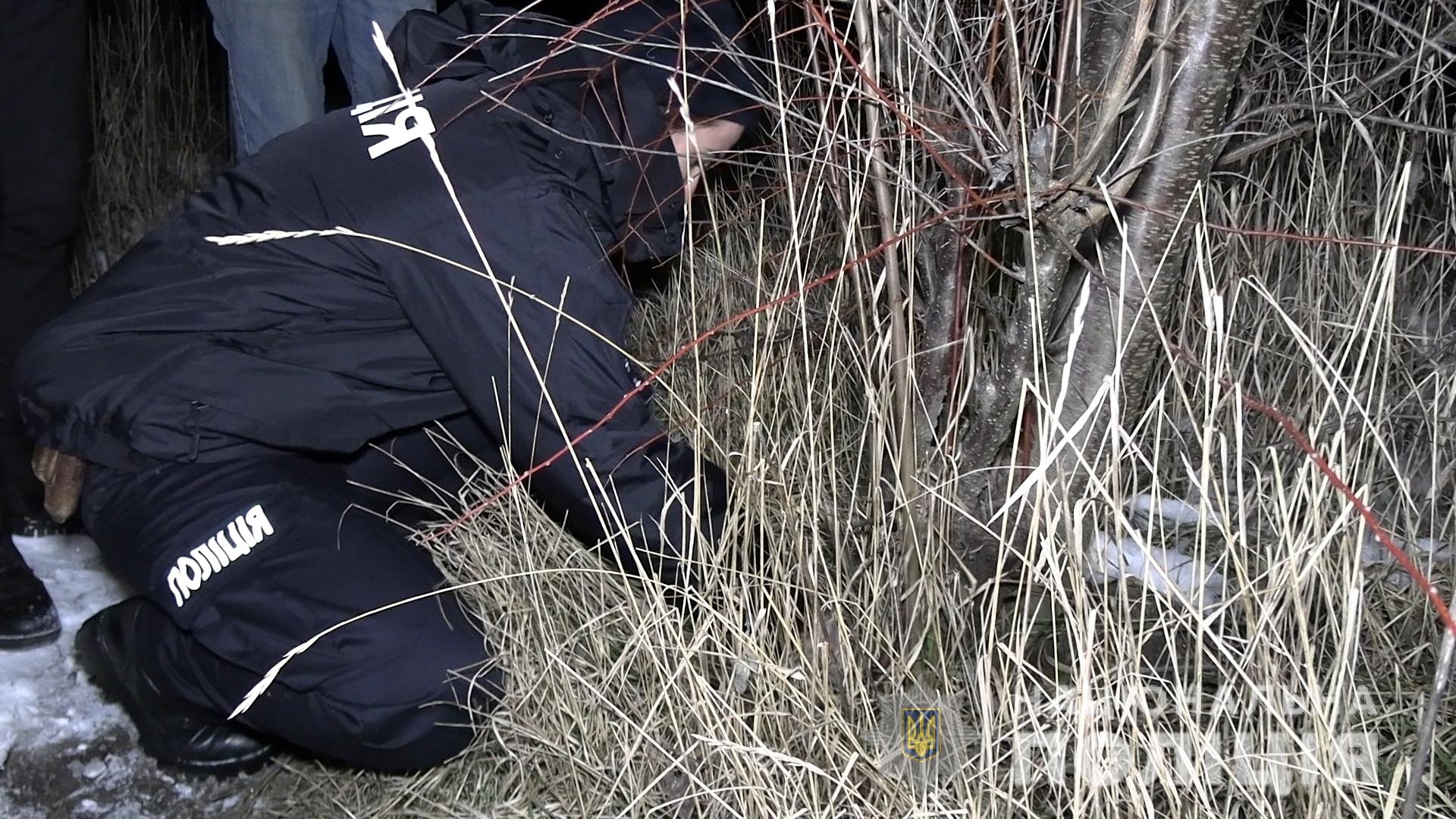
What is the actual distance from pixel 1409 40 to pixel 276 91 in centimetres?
190

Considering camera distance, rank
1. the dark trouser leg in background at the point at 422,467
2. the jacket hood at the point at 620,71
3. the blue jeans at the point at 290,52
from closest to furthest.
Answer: the jacket hood at the point at 620,71, the dark trouser leg in background at the point at 422,467, the blue jeans at the point at 290,52

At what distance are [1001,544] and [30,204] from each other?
72.2 inches

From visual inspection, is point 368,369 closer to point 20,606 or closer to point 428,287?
point 428,287

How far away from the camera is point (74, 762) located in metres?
1.79

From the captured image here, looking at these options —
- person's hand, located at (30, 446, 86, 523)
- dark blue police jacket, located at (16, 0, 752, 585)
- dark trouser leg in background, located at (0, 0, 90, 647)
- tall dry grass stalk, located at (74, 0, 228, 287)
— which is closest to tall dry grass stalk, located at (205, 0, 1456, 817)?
dark blue police jacket, located at (16, 0, 752, 585)

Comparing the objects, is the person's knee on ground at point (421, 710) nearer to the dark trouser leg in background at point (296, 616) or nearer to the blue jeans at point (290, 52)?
the dark trouser leg in background at point (296, 616)

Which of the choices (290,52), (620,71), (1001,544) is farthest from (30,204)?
(1001,544)

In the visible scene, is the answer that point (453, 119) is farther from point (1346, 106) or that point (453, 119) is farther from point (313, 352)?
point (1346, 106)

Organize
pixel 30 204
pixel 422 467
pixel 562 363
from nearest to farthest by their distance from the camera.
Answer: pixel 562 363
pixel 422 467
pixel 30 204

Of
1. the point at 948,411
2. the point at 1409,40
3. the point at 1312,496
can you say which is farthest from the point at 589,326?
the point at 1409,40

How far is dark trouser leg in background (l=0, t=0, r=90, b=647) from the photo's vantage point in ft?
6.54

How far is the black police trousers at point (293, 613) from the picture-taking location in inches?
66.1

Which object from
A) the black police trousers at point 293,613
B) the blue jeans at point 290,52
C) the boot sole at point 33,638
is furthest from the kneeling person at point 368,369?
the blue jeans at point 290,52

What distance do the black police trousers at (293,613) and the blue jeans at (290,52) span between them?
82cm
